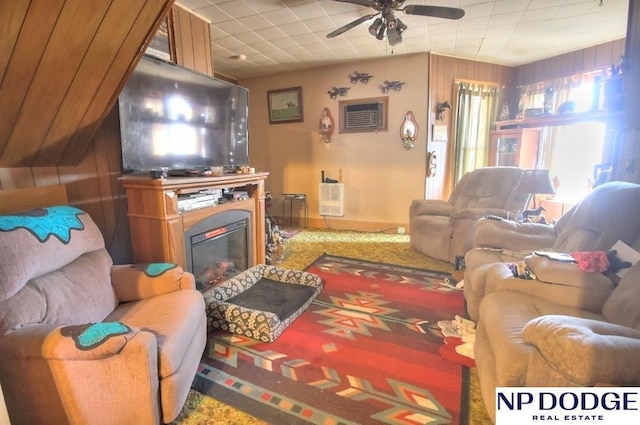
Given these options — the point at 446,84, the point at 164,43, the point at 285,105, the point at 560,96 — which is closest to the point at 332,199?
the point at 285,105

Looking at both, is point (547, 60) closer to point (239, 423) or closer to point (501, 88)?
point (501, 88)

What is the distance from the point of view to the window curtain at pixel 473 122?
426cm

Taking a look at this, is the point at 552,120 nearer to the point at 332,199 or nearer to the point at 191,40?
the point at 332,199

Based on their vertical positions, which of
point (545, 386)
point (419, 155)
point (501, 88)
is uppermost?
point (501, 88)

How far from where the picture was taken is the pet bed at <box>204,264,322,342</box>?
187 cm

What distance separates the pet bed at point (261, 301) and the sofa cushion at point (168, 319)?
36cm

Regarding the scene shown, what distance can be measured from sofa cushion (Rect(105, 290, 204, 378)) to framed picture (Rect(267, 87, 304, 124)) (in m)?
3.71

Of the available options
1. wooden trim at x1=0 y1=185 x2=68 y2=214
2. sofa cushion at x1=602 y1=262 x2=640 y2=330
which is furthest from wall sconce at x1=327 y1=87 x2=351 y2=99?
sofa cushion at x1=602 y1=262 x2=640 y2=330

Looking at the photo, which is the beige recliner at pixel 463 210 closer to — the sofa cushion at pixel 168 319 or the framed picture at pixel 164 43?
the sofa cushion at pixel 168 319

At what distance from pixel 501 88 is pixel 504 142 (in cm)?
84

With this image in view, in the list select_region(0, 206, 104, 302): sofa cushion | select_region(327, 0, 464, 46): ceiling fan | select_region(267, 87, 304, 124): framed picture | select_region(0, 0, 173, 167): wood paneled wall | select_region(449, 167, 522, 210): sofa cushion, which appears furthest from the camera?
select_region(267, 87, 304, 124): framed picture

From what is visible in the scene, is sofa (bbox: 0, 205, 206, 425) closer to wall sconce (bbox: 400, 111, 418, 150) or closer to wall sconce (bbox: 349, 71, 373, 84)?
wall sconce (bbox: 400, 111, 418, 150)

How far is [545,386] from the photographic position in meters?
0.95

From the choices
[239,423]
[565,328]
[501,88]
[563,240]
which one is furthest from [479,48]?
[239,423]
